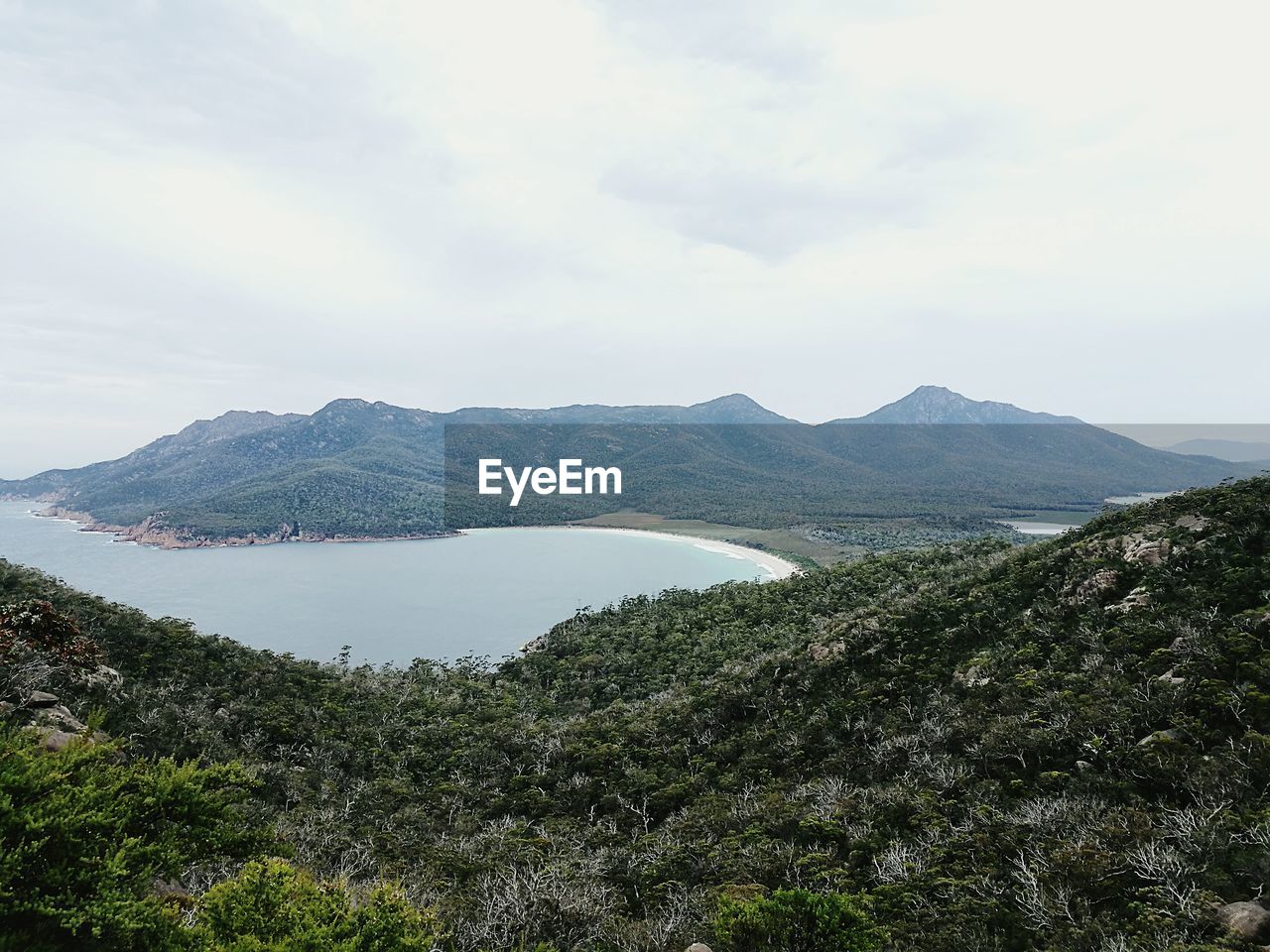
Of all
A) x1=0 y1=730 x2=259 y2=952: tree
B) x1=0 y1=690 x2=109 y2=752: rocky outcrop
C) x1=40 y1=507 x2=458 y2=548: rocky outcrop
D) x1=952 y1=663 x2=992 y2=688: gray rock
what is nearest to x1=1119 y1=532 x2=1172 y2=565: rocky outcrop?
x1=952 y1=663 x2=992 y2=688: gray rock

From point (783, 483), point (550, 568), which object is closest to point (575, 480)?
point (783, 483)

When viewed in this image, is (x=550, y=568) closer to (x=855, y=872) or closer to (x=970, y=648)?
(x=970, y=648)

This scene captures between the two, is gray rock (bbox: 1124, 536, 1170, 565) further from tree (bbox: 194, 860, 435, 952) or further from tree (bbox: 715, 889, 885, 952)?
tree (bbox: 194, 860, 435, 952)

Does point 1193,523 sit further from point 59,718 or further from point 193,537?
point 193,537

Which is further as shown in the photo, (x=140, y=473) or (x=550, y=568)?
(x=140, y=473)

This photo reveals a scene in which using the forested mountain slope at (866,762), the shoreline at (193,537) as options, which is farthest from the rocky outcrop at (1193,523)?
the shoreline at (193,537)

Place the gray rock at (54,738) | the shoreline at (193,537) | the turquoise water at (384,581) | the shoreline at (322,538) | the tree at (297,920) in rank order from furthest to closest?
the shoreline at (193,537), the shoreline at (322,538), the turquoise water at (384,581), the gray rock at (54,738), the tree at (297,920)

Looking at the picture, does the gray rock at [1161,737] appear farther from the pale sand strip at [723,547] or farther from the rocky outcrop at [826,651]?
the pale sand strip at [723,547]
